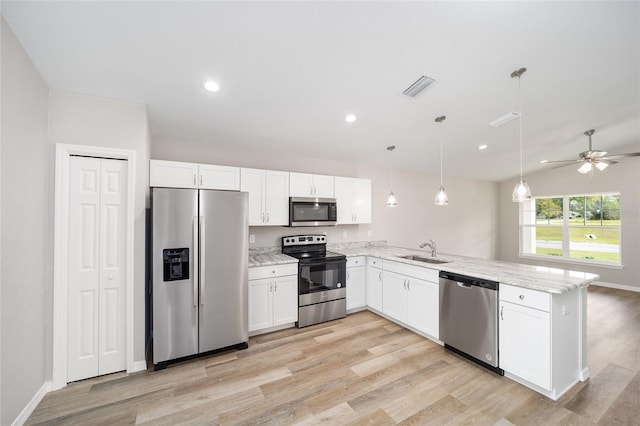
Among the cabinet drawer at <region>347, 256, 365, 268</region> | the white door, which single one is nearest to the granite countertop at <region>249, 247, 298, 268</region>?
the cabinet drawer at <region>347, 256, 365, 268</region>

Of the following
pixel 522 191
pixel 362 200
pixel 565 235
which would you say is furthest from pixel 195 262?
pixel 565 235

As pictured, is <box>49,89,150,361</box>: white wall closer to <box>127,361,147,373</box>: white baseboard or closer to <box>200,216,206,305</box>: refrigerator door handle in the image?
<box>127,361,147,373</box>: white baseboard

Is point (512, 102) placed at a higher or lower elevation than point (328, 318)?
higher

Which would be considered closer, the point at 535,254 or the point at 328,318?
the point at 328,318

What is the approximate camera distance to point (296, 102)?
9.20 ft

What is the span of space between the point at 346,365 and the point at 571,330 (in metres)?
2.08

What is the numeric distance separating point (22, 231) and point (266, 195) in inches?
92.0

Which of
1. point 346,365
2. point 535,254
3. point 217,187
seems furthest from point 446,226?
point 217,187

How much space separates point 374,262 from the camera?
4008 mm

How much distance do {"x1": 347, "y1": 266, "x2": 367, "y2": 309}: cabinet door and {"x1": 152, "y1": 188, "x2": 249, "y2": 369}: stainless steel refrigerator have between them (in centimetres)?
168

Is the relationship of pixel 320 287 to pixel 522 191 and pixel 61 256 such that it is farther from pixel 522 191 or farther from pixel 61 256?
pixel 61 256

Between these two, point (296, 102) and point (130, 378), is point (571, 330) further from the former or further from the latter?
point (130, 378)

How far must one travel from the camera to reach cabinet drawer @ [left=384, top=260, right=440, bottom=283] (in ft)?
9.93

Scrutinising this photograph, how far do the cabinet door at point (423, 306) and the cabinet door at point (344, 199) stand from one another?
1.51 meters
